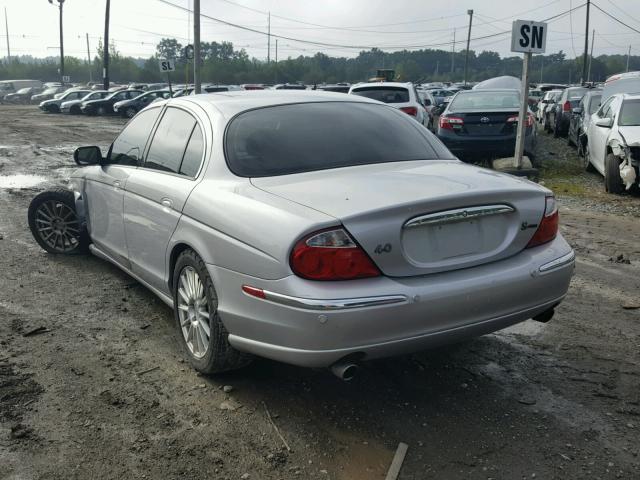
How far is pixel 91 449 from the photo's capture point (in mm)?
3082

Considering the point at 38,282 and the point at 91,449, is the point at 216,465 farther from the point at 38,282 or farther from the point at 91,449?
the point at 38,282

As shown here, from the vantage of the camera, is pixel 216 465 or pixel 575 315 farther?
pixel 575 315

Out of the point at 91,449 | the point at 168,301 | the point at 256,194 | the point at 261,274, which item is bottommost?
the point at 91,449

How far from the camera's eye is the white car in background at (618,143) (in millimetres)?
9359

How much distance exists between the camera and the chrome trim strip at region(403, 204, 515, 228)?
306cm

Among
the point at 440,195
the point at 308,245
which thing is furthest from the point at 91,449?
the point at 440,195

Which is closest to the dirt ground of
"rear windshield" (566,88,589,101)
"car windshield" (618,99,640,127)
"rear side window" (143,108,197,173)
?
"rear side window" (143,108,197,173)

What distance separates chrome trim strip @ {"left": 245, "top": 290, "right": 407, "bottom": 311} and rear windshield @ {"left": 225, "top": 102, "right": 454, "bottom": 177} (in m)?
0.93

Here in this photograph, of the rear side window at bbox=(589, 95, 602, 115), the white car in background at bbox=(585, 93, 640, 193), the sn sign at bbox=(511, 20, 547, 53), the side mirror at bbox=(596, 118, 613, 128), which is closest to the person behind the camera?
the white car in background at bbox=(585, 93, 640, 193)

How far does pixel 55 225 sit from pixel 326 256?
4.41 meters

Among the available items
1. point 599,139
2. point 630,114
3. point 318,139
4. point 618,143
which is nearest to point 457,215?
point 318,139

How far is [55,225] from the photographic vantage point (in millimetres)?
6469

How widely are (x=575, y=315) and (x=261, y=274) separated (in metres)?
2.76

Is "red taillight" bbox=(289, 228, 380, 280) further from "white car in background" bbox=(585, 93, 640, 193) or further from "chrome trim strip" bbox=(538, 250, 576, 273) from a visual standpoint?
"white car in background" bbox=(585, 93, 640, 193)
